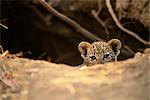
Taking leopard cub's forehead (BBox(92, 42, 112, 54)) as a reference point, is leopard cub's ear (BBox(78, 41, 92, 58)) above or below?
above

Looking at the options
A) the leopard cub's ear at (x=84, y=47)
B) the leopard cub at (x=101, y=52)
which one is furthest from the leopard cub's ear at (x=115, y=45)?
the leopard cub's ear at (x=84, y=47)

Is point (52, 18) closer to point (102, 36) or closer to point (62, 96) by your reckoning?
point (102, 36)

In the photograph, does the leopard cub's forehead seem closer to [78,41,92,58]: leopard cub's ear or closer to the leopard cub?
the leopard cub

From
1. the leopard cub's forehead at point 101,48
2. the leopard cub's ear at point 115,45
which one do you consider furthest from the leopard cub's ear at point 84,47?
the leopard cub's ear at point 115,45

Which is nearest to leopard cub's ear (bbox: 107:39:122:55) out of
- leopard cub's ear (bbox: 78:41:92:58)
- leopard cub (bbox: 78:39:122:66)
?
leopard cub (bbox: 78:39:122:66)

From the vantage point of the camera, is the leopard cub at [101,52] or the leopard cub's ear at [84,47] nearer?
the leopard cub at [101,52]

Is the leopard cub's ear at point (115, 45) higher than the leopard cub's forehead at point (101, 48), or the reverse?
the leopard cub's ear at point (115, 45)

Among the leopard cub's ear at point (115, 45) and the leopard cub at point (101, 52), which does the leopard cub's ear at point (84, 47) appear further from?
the leopard cub's ear at point (115, 45)

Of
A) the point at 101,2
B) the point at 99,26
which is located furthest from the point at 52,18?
the point at 101,2

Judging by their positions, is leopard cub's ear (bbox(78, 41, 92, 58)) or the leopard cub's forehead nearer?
the leopard cub's forehead
